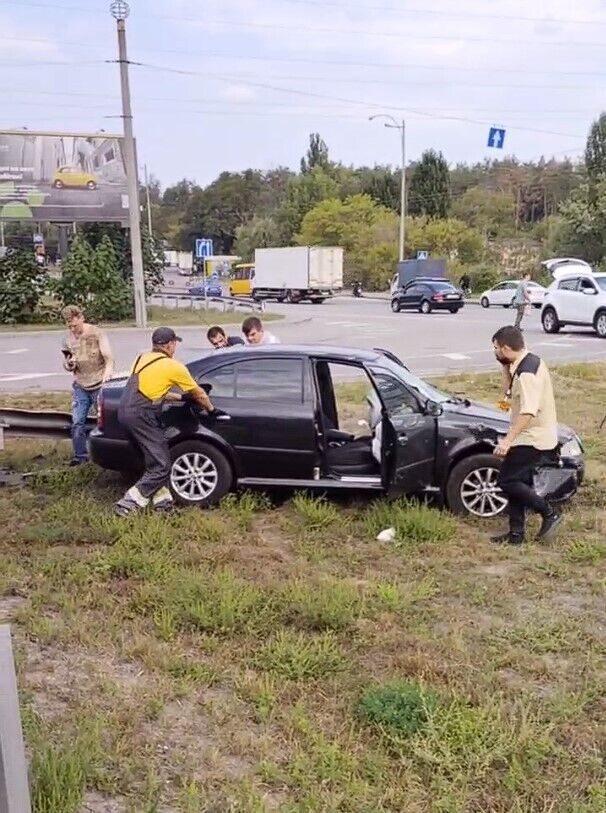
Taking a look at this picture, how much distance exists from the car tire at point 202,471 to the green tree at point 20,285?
21906 mm

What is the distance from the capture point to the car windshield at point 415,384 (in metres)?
7.22

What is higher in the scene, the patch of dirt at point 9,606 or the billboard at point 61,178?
the billboard at point 61,178

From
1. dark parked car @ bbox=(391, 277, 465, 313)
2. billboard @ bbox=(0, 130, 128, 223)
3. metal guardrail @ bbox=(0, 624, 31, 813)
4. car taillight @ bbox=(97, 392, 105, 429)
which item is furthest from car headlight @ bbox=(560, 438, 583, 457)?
dark parked car @ bbox=(391, 277, 465, 313)

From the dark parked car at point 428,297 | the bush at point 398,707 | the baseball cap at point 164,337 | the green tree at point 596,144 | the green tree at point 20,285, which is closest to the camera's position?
A: the bush at point 398,707

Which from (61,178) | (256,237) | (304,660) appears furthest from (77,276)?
(256,237)

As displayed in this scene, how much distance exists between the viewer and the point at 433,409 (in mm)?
6992

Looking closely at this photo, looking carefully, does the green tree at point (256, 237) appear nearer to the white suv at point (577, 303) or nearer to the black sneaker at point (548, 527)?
the white suv at point (577, 303)

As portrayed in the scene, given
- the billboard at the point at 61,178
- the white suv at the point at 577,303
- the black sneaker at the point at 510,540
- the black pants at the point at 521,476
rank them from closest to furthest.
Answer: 1. the black pants at the point at 521,476
2. the black sneaker at the point at 510,540
3. the white suv at the point at 577,303
4. the billboard at the point at 61,178

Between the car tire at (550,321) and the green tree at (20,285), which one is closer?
the car tire at (550,321)

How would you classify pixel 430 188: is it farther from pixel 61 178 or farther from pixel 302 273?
pixel 61 178

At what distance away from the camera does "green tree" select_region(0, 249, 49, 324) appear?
90.2 ft

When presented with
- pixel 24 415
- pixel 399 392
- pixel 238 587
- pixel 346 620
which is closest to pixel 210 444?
pixel 399 392

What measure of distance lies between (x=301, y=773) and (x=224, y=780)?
298 millimetres

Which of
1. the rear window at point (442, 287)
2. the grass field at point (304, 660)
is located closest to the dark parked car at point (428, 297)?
the rear window at point (442, 287)
